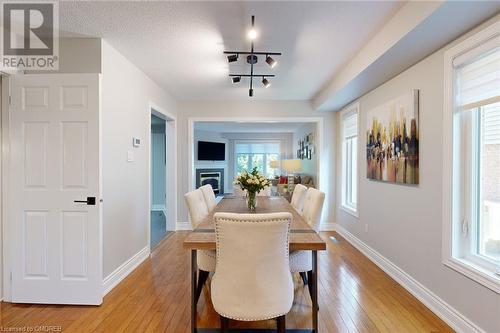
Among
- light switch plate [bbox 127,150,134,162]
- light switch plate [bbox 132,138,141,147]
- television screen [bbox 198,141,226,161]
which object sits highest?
television screen [bbox 198,141,226,161]

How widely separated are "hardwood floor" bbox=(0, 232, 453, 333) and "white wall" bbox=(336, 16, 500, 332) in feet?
0.87

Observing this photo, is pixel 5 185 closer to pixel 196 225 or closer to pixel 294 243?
pixel 196 225

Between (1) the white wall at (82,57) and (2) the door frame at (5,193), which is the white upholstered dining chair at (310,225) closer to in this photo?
(2) the door frame at (5,193)

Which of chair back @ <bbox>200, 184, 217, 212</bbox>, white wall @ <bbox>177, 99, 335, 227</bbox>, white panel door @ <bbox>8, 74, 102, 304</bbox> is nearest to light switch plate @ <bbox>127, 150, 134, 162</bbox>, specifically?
white panel door @ <bbox>8, 74, 102, 304</bbox>

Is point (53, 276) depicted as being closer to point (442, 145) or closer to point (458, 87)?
point (442, 145)

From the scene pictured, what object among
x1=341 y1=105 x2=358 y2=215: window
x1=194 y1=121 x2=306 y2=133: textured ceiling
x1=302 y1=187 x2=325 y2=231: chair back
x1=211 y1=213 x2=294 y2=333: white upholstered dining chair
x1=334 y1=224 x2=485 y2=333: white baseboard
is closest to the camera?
x1=211 y1=213 x2=294 y2=333: white upholstered dining chair

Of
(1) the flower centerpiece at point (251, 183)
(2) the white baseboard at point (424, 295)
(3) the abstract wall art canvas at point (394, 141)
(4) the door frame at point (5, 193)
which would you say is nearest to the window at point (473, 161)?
(2) the white baseboard at point (424, 295)

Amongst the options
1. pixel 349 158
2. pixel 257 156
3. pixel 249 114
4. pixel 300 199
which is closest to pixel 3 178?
pixel 300 199

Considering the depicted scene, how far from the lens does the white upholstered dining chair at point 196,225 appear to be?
2367mm

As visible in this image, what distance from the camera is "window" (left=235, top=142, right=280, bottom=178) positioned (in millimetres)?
11281

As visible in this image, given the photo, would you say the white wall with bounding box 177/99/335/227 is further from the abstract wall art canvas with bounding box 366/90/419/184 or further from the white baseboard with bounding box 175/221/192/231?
the abstract wall art canvas with bounding box 366/90/419/184

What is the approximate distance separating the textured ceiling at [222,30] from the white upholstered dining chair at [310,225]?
4.85 feet

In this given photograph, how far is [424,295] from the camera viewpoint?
256cm

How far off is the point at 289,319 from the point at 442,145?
6.22 feet
